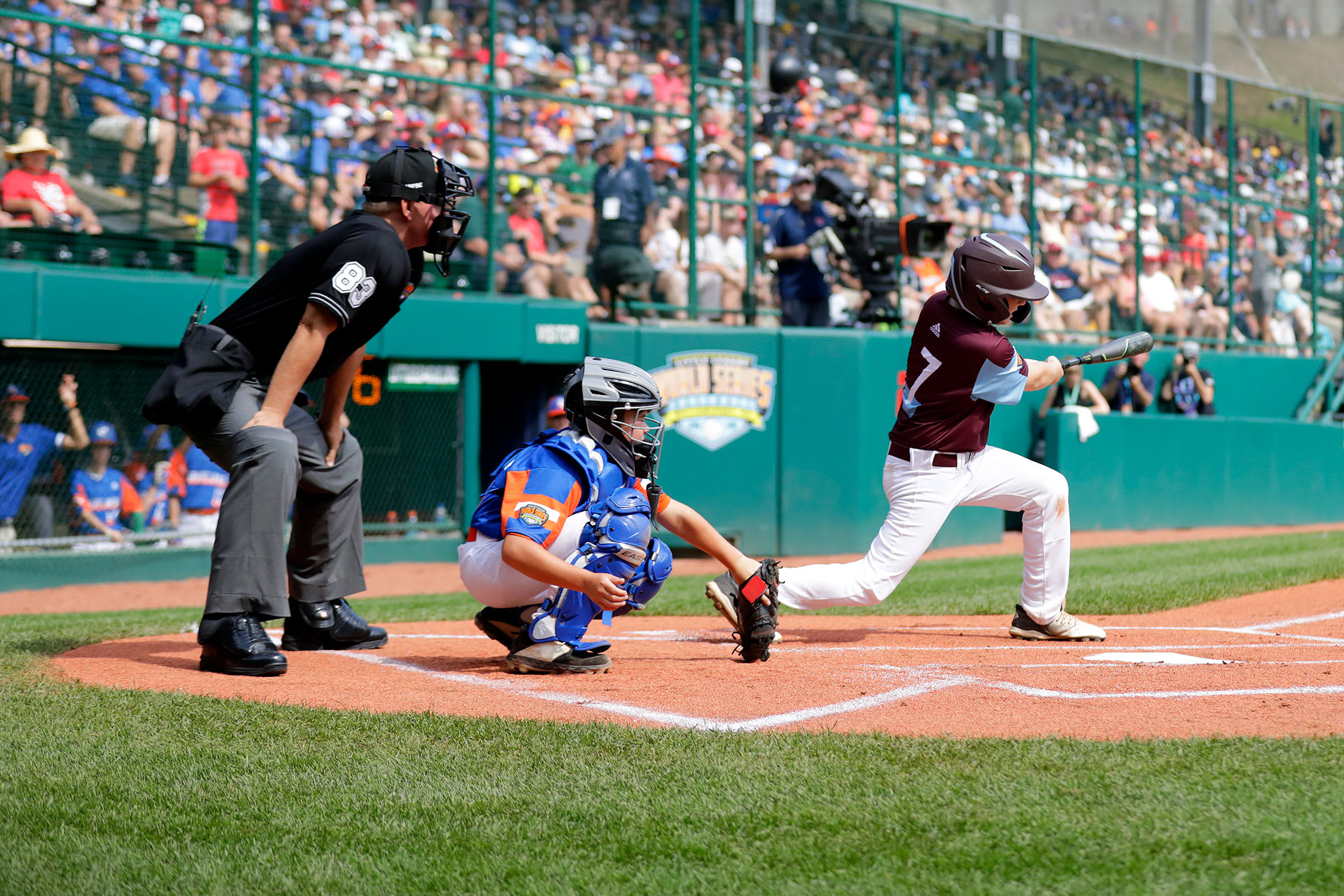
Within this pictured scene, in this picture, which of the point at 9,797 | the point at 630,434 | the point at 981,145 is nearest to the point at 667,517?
the point at 630,434

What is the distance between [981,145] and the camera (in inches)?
598

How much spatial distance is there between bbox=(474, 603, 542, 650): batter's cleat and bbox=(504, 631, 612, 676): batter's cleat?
4cm

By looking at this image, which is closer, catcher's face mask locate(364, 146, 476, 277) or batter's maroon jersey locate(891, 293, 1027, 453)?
catcher's face mask locate(364, 146, 476, 277)

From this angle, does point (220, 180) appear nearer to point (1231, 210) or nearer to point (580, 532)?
point (580, 532)

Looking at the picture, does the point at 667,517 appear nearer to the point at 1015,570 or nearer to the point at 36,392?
the point at 1015,570

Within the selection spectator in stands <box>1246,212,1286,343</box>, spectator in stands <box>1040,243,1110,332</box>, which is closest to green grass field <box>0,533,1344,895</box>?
spectator in stands <box>1040,243,1110,332</box>

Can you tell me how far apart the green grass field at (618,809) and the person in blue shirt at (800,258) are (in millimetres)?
9233

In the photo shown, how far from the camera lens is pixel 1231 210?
1755 cm

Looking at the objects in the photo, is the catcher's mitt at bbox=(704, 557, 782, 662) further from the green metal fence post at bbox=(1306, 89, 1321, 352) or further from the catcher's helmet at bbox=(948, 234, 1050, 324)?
the green metal fence post at bbox=(1306, 89, 1321, 352)

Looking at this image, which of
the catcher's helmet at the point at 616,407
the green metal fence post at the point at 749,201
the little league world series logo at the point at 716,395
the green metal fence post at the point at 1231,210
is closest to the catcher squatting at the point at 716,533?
the catcher's helmet at the point at 616,407

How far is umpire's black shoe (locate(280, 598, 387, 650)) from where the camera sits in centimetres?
560

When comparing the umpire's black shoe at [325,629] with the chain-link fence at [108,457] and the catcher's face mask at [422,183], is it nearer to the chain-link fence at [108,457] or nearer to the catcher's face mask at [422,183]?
the catcher's face mask at [422,183]

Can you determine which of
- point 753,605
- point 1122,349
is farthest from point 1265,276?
point 753,605

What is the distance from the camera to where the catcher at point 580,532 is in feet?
15.1
